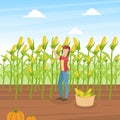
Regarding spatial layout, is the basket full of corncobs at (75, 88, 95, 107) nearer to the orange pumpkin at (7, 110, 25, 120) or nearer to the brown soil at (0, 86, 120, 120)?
the brown soil at (0, 86, 120, 120)

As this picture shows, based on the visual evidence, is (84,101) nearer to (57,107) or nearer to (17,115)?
(57,107)

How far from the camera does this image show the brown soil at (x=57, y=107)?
742cm

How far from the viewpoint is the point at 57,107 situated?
→ 8117 mm

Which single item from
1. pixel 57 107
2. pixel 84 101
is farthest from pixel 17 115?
pixel 84 101

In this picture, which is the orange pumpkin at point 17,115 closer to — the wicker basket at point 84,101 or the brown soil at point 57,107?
the brown soil at point 57,107

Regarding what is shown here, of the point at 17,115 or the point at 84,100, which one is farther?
the point at 84,100

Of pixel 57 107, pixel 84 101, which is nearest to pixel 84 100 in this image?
pixel 84 101

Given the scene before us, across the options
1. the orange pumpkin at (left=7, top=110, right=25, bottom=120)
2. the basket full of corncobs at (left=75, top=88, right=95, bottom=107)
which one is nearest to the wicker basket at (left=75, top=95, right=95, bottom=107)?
the basket full of corncobs at (left=75, top=88, right=95, bottom=107)

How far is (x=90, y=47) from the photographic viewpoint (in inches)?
367

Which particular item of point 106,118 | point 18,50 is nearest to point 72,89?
point 18,50

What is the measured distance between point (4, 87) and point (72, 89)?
1533mm

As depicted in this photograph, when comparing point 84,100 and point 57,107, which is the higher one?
point 84,100

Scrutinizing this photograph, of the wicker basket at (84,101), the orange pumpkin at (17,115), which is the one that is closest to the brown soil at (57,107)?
the wicker basket at (84,101)

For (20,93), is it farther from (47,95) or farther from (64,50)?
(64,50)
